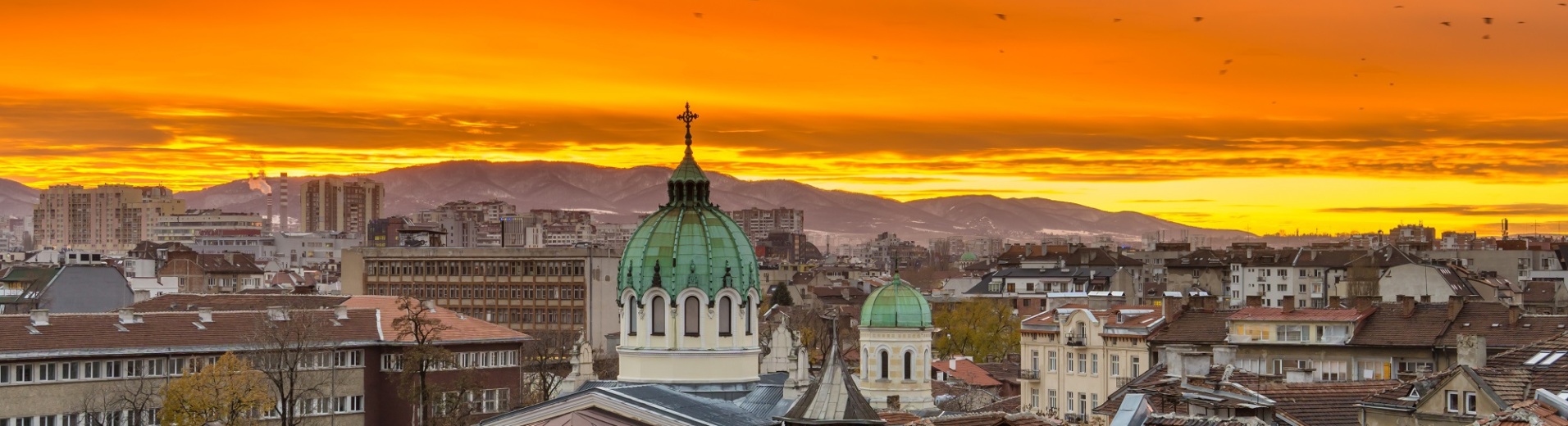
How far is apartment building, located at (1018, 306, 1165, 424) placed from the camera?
102 meters

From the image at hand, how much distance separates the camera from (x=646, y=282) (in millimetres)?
64875

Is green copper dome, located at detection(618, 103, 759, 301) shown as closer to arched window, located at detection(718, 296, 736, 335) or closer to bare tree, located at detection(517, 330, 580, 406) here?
arched window, located at detection(718, 296, 736, 335)

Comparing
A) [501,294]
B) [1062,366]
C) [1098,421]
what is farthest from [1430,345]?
[501,294]

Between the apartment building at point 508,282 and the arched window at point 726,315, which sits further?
the apartment building at point 508,282

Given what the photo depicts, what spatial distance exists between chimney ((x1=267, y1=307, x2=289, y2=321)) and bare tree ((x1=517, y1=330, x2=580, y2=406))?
11.2 metres

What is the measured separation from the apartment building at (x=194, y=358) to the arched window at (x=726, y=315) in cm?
3371

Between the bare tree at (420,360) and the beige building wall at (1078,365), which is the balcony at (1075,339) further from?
the bare tree at (420,360)

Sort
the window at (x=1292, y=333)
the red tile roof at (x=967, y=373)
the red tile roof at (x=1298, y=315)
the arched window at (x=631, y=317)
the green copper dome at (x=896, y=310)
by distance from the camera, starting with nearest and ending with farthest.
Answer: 1. the arched window at (x=631, y=317)
2. the green copper dome at (x=896, y=310)
3. the red tile roof at (x=1298, y=315)
4. the window at (x=1292, y=333)
5. the red tile roof at (x=967, y=373)

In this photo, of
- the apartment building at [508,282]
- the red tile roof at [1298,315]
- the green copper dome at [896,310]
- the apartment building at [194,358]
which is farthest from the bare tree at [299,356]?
the apartment building at [508,282]

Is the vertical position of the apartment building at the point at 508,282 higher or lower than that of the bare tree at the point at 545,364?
higher

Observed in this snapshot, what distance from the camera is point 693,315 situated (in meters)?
65.1

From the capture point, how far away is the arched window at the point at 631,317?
6525 cm

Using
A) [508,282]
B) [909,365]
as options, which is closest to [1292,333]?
[909,365]

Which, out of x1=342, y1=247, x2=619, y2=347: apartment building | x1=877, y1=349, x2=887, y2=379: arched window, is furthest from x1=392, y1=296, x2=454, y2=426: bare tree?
x1=342, y1=247, x2=619, y2=347: apartment building
